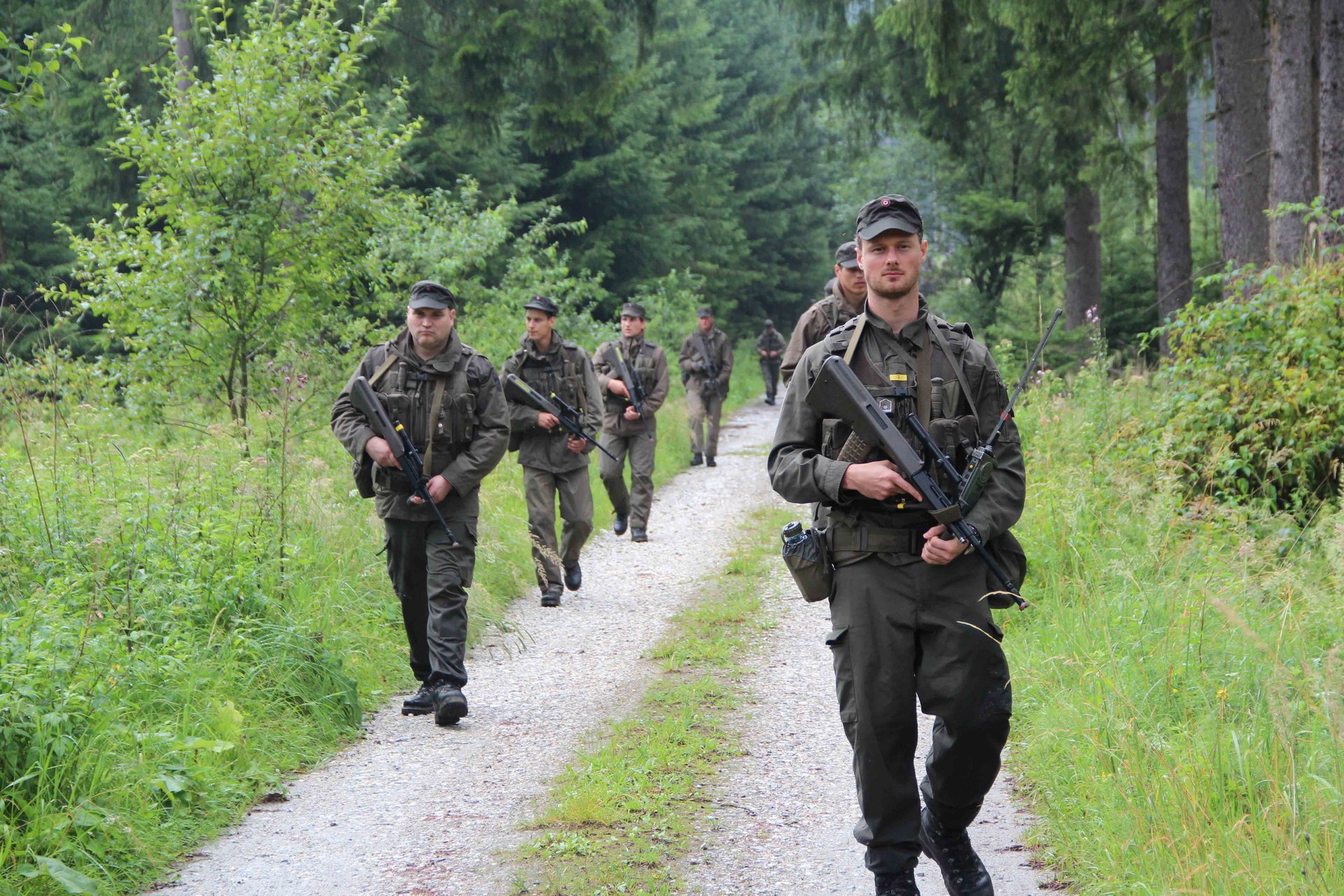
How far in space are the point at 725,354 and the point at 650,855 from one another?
13.6m

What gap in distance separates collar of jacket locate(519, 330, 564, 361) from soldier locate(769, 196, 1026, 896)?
588 centimetres

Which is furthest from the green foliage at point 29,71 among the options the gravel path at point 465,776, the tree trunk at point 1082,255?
the tree trunk at point 1082,255

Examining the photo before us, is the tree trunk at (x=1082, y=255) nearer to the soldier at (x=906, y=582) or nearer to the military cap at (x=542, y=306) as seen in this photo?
the military cap at (x=542, y=306)

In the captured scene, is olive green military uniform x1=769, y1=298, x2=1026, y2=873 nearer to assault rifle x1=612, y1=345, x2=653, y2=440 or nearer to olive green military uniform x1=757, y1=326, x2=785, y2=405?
assault rifle x1=612, y1=345, x2=653, y2=440

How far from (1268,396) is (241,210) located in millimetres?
7464

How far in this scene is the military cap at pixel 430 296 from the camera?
640cm

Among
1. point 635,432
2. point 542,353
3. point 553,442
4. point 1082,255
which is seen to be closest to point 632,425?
point 635,432

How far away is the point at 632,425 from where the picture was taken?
39.4 feet

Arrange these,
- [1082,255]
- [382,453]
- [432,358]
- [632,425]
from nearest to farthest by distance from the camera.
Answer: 1. [382,453]
2. [432,358]
3. [632,425]
4. [1082,255]

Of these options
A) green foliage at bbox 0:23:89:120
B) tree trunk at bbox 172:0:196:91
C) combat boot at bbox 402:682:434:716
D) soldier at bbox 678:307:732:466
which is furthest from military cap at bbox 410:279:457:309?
soldier at bbox 678:307:732:466

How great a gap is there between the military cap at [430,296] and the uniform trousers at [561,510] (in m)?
Result: 3.22

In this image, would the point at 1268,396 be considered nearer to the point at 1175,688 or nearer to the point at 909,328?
the point at 1175,688

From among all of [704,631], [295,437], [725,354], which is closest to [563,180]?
[725,354]

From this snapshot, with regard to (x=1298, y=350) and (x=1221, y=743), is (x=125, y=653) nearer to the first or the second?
(x=1221, y=743)
